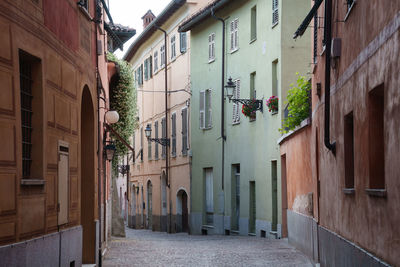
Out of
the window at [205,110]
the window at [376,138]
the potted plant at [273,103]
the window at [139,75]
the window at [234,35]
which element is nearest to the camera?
the window at [376,138]

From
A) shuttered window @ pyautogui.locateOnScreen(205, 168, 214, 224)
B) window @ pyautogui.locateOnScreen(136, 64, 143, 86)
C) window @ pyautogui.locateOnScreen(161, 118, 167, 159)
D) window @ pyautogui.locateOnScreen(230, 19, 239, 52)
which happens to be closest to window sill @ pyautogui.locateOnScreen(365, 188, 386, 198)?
window @ pyautogui.locateOnScreen(230, 19, 239, 52)

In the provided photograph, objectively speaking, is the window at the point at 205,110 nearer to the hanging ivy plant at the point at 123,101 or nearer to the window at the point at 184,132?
the window at the point at 184,132

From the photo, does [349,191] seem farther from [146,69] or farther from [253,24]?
[146,69]

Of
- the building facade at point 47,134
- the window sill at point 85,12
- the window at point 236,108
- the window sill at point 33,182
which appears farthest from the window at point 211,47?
the window sill at point 33,182

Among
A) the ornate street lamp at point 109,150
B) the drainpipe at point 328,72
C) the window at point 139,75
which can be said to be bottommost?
the ornate street lamp at point 109,150

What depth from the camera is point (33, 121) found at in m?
10.0

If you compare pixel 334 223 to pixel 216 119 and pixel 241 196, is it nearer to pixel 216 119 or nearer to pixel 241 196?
pixel 241 196

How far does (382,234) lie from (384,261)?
0.31 m

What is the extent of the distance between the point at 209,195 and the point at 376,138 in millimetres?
24007

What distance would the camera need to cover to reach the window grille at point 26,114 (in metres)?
9.73

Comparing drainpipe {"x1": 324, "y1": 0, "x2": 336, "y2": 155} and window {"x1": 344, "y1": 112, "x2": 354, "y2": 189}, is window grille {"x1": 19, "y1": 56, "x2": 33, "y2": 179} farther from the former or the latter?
drainpipe {"x1": 324, "y1": 0, "x2": 336, "y2": 155}

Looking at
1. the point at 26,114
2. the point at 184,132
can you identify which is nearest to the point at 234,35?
the point at 184,132

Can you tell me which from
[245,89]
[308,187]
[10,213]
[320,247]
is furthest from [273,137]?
[10,213]

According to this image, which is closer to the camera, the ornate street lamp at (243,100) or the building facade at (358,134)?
the building facade at (358,134)
